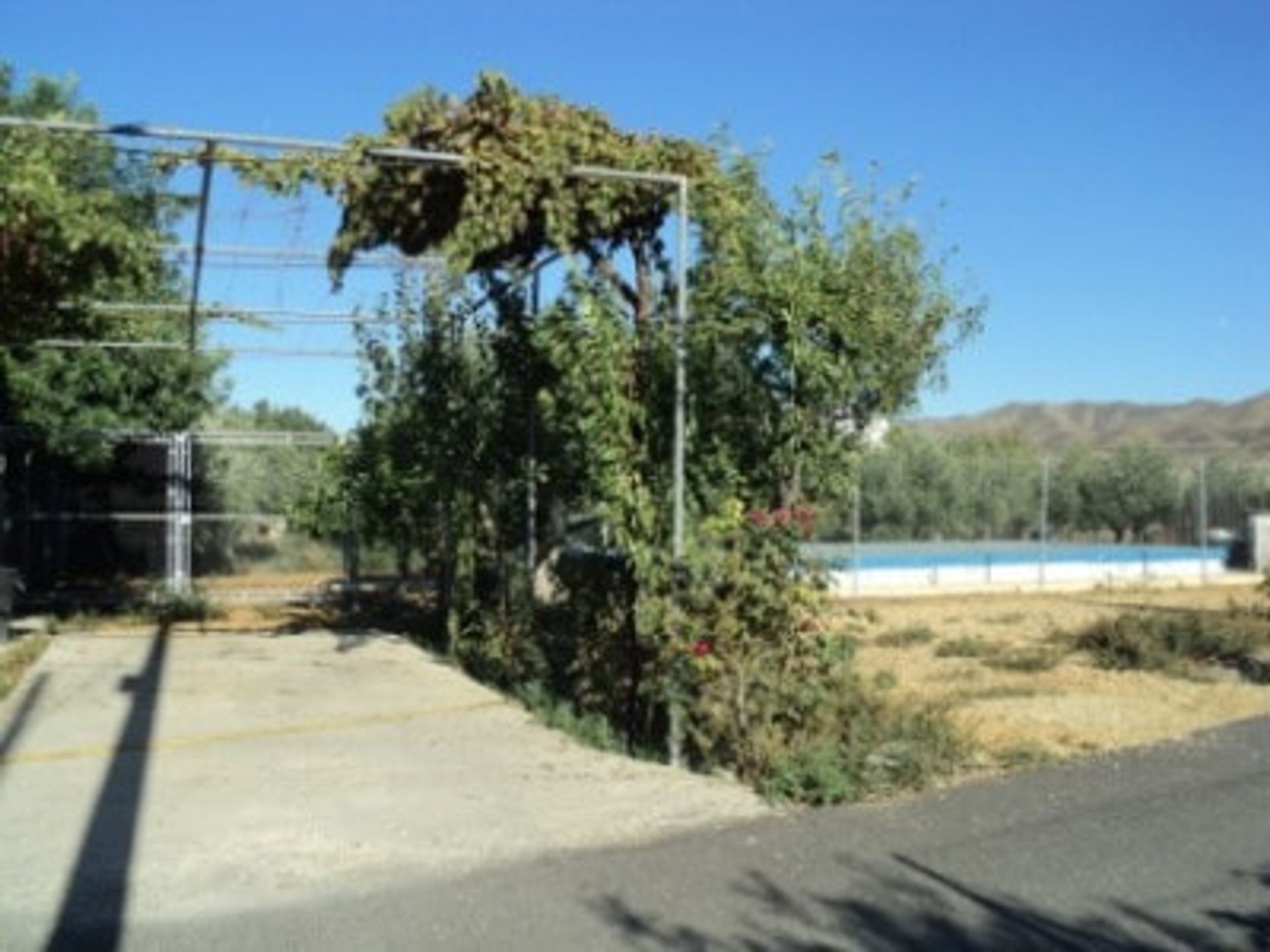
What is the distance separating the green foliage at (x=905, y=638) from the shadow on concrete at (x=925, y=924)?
11728 millimetres

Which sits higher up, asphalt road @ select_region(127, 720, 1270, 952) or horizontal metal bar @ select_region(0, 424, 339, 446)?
horizontal metal bar @ select_region(0, 424, 339, 446)

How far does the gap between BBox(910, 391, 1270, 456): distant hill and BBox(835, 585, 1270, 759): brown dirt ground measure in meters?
62.5

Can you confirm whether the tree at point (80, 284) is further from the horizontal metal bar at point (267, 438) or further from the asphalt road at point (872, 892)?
the asphalt road at point (872, 892)

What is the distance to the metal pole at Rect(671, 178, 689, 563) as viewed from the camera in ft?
30.8

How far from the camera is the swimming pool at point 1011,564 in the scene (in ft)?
95.0

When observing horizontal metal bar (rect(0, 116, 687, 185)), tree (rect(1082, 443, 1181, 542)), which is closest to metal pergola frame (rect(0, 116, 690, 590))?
horizontal metal bar (rect(0, 116, 687, 185))

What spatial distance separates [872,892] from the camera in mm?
6391

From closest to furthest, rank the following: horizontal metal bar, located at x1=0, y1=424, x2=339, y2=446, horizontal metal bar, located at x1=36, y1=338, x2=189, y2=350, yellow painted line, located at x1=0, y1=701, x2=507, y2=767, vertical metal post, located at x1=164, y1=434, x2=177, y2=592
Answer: yellow painted line, located at x1=0, y1=701, x2=507, y2=767
horizontal metal bar, located at x1=36, y1=338, x2=189, y2=350
horizontal metal bar, located at x1=0, y1=424, x2=339, y2=446
vertical metal post, located at x1=164, y1=434, x2=177, y2=592

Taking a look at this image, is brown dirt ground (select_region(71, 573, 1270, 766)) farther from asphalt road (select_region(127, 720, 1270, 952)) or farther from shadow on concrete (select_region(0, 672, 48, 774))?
shadow on concrete (select_region(0, 672, 48, 774))

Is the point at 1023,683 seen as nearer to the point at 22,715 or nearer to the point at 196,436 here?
the point at 22,715

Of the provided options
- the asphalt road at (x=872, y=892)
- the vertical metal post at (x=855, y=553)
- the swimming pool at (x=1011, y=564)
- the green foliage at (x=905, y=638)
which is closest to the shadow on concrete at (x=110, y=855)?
the asphalt road at (x=872, y=892)

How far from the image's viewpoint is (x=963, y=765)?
9.19 meters

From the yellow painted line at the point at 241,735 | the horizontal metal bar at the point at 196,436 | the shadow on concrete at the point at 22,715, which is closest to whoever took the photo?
the yellow painted line at the point at 241,735

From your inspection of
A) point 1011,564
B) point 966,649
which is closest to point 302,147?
point 966,649
